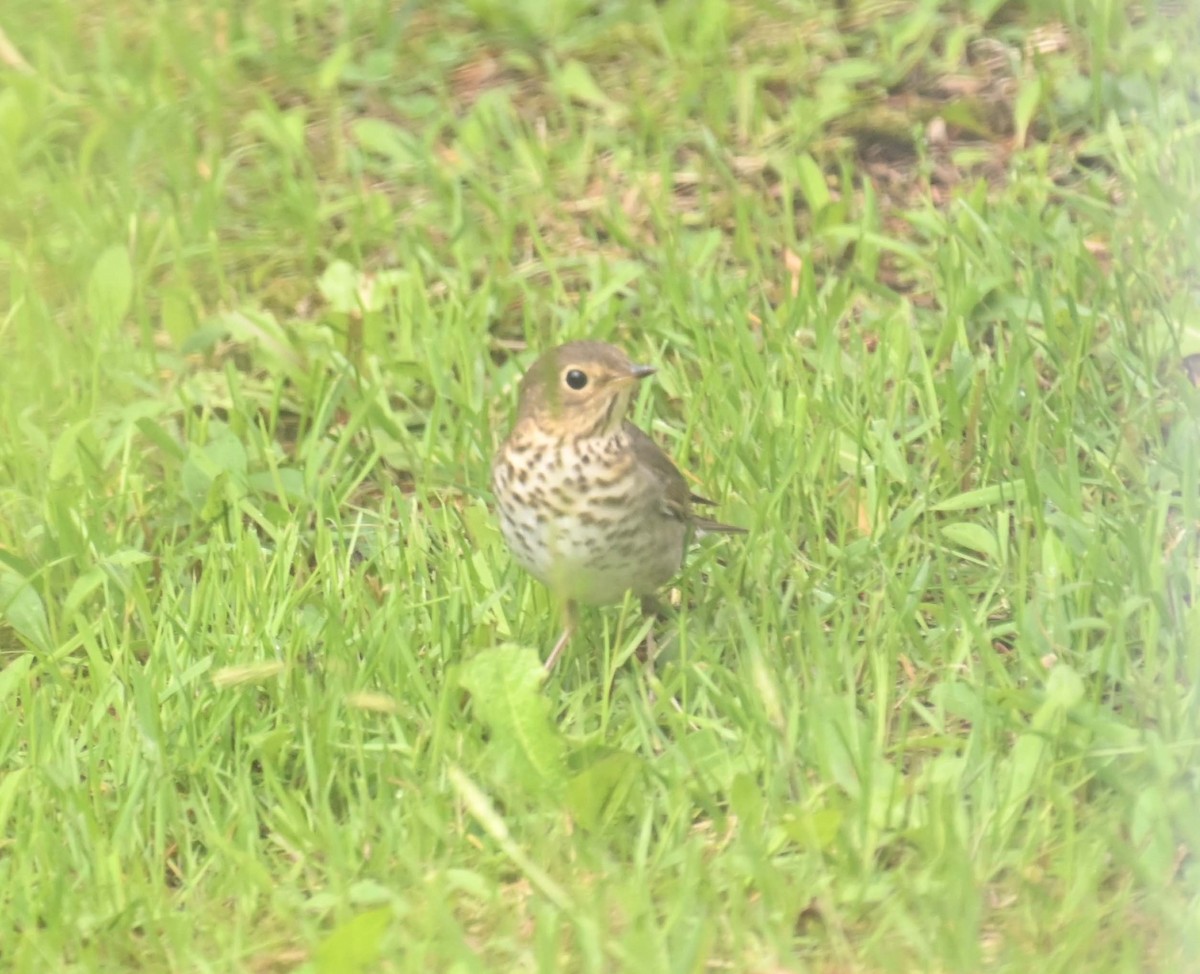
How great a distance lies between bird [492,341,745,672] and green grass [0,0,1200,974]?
21cm

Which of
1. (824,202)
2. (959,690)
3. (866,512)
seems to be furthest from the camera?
(824,202)

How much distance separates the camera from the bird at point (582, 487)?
151 inches

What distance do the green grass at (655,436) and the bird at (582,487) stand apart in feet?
0.68

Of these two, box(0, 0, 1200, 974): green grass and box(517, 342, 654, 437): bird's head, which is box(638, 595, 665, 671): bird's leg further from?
box(517, 342, 654, 437): bird's head

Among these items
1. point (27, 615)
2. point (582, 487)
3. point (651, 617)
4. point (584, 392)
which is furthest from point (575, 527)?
point (27, 615)

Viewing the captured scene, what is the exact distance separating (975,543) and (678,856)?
1.21 m

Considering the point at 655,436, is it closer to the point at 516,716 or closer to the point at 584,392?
the point at 584,392

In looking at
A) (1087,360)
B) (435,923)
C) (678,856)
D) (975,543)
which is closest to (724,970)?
(678,856)

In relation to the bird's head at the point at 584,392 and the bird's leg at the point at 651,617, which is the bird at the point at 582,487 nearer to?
the bird's head at the point at 584,392

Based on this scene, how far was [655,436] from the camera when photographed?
4.91m

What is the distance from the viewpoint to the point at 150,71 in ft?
20.5

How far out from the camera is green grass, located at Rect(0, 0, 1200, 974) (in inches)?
129

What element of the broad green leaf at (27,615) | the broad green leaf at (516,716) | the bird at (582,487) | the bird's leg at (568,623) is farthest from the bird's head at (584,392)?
the broad green leaf at (27,615)

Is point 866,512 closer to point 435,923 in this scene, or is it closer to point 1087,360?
point 1087,360
